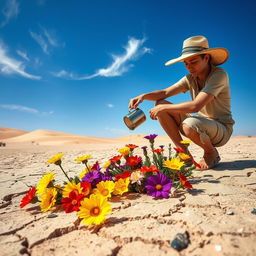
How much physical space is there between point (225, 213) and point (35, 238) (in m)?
1.15

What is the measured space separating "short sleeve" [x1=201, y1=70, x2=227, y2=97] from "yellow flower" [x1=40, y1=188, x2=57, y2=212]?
180 centimetres

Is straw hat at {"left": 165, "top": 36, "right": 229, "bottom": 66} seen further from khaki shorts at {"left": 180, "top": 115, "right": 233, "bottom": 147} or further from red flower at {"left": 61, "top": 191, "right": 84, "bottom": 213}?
red flower at {"left": 61, "top": 191, "right": 84, "bottom": 213}

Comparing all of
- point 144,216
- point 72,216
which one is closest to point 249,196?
point 144,216

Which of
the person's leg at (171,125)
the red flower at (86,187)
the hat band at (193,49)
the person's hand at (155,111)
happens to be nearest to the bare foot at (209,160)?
the person's leg at (171,125)

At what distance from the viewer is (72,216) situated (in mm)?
1495

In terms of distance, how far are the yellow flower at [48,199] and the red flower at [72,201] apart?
10cm

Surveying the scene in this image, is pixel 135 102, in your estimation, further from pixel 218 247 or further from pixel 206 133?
pixel 218 247

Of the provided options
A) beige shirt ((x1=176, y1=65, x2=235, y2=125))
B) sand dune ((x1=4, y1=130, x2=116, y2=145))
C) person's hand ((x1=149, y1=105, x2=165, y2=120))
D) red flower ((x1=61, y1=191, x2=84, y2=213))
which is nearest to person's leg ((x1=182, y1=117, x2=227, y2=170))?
beige shirt ((x1=176, y1=65, x2=235, y2=125))

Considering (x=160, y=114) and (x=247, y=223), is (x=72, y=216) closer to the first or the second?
(x=247, y=223)

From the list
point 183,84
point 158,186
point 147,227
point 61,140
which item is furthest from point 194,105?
point 61,140

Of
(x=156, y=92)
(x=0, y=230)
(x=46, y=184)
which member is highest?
(x=156, y=92)

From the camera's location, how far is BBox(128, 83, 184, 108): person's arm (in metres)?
2.87

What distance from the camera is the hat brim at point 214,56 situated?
234 cm

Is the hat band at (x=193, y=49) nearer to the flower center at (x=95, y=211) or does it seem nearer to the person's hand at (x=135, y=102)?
the person's hand at (x=135, y=102)
